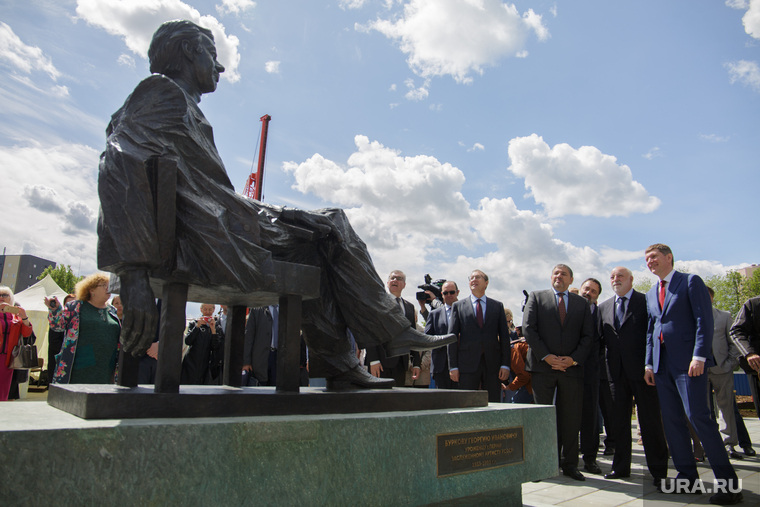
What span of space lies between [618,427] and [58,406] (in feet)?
15.8

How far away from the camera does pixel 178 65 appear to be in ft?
10.2

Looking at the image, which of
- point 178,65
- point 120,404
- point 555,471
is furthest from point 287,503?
point 178,65

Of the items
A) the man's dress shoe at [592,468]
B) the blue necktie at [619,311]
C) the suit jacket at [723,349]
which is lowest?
the man's dress shoe at [592,468]

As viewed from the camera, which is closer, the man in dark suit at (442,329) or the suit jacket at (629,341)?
the suit jacket at (629,341)

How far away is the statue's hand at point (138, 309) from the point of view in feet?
7.93

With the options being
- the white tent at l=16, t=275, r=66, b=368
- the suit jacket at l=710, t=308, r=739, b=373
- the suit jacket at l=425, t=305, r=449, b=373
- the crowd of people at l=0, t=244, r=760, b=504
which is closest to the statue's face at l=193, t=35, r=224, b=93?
the crowd of people at l=0, t=244, r=760, b=504

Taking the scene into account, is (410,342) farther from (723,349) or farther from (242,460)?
(723,349)

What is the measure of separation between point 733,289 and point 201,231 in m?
45.8

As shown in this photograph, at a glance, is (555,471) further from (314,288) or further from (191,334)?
(191,334)

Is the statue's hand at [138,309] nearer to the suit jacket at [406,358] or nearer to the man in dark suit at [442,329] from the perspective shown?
the suit jacket at [406,358]

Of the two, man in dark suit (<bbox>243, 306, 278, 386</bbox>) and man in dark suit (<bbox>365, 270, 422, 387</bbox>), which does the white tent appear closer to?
man in dark suit (<bbox>243, 306, 278, 386</bbox>)

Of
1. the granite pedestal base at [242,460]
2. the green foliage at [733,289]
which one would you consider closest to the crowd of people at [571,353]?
the granite pedestal base at [242,460]

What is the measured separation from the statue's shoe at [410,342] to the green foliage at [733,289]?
4192cm

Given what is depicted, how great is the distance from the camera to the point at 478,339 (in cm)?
554
